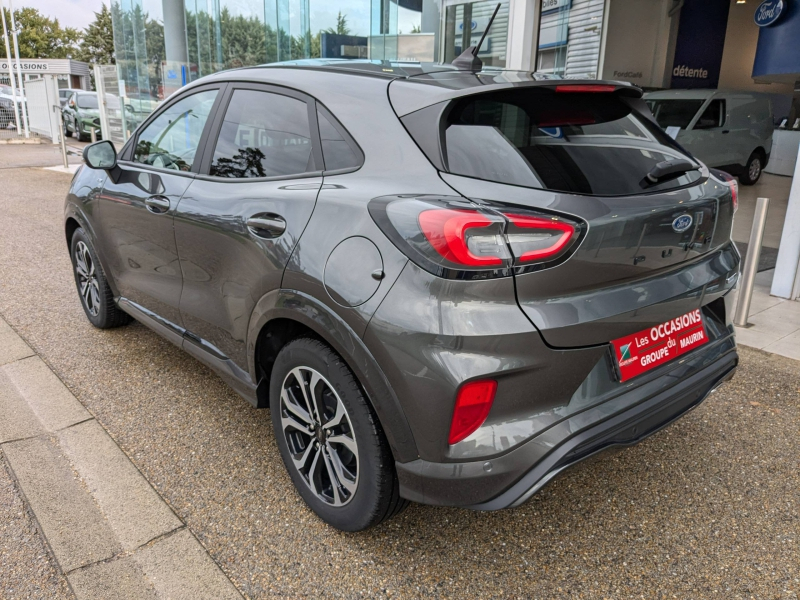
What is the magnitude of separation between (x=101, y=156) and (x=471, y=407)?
9.14ft

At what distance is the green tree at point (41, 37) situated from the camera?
71875 millimetres

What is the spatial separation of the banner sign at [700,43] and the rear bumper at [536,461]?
1897 cm

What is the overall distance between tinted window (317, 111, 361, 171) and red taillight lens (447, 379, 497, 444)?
89 cm

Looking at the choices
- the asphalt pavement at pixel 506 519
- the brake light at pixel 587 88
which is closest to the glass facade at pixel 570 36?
the asphalt pavement at pixel 506 519

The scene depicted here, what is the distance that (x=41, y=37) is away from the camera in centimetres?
7319

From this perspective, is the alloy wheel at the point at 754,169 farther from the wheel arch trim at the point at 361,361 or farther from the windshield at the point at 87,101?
the windshield at the point at 87,101

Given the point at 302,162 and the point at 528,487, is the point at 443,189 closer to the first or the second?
the point at 302,162

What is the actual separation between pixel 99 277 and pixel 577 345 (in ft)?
10.6

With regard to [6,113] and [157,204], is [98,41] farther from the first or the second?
[157,204]

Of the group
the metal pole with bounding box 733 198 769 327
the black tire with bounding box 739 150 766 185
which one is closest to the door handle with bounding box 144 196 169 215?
the metal pole with bounding box 733 198 769 327

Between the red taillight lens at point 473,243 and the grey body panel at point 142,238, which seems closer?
the red taillight lens at point 473,243

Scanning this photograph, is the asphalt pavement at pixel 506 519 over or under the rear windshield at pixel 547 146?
under

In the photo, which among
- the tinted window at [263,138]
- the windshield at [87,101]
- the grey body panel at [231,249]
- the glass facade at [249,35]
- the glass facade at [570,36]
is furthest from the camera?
the windshield at [87,101]

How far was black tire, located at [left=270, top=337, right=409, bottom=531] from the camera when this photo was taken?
81.7 inches
